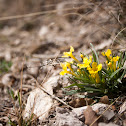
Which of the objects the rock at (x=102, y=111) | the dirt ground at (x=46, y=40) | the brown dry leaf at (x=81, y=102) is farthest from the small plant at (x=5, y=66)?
the rock at (x=102, y=111)

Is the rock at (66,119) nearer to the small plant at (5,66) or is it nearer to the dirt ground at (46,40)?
the dirt ground at (46,40)

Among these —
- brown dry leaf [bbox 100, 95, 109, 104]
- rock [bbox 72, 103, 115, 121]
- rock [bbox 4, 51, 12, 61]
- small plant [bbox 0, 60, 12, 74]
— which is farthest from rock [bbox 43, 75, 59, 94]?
rock [bbox 4, 51, 12, 61]

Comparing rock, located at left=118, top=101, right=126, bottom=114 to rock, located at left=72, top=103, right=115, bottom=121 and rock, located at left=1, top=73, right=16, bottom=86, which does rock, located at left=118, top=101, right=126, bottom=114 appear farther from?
rock, located at left=1, top=73, right=16, bottom=86

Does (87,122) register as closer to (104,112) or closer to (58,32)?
(104,112)

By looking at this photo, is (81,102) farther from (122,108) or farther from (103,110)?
(122,108)

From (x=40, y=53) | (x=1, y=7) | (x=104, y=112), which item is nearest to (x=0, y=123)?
(x=104, y=112)
